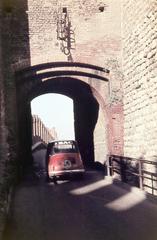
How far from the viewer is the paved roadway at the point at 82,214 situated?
8219 millimetres

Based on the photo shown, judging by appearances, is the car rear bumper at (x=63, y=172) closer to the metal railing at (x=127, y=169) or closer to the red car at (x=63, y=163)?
the red car at (x=63, y=163)

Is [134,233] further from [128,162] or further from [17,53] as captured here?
[17,53]

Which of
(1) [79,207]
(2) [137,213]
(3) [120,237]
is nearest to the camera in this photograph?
(3) [120,237]

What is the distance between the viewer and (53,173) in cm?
1762

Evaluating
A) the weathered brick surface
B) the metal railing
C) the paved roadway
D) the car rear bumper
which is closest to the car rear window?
the car rear bumper

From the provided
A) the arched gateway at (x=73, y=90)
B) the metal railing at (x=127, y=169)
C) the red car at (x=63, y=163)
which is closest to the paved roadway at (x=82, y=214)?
the metal railing at (x=127, y=169)

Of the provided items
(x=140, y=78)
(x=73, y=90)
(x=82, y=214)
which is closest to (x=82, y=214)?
(x=82, y=214)

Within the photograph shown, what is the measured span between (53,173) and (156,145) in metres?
5.13

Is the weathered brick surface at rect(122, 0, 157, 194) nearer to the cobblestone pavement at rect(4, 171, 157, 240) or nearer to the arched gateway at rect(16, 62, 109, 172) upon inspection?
the arched gateway at rect(16, 62, 109, 172)

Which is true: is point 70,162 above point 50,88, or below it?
below

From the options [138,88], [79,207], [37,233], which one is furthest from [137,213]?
[138,88]

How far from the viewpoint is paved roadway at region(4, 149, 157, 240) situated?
8.22m

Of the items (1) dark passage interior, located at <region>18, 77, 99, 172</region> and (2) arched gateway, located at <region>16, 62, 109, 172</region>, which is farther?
(1) dark passage interior, located at <region>18, 77, 99, 172</region>

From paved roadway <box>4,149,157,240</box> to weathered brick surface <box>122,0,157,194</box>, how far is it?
5.89 ft
